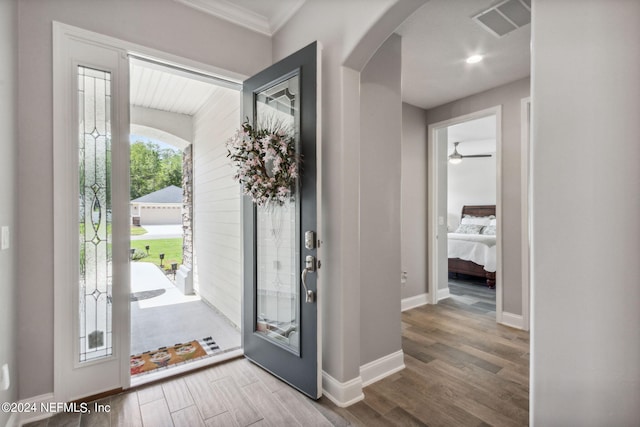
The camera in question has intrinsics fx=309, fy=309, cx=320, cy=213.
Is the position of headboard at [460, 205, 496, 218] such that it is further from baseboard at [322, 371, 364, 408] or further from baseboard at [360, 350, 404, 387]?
baseboard at [322, 371, 364, 408]

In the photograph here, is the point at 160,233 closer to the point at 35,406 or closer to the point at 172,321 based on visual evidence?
the point at 172,321

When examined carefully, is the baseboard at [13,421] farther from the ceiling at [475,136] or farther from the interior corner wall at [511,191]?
the ceiling at [475,136]

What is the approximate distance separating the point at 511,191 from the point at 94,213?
396 centimetres

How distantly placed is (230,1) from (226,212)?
7.22 ft

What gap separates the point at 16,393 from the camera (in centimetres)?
176

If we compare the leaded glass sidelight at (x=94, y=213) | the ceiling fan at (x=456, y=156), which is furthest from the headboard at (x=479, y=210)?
the leaded glass sidelight at (x=94, y=213)

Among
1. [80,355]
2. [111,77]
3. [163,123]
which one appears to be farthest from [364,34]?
[163,123]

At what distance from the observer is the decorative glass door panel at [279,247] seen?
7.10 ft

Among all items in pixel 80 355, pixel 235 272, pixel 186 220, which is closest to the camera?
pixel 80 355

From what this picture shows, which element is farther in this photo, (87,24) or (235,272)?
(235,272)

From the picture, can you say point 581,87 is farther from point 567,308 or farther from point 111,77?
point 111,77

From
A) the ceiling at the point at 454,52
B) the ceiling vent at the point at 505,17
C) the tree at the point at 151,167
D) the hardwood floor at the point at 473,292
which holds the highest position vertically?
the ceiling at the point at 454,52

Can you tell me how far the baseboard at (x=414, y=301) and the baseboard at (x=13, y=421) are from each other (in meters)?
3.53

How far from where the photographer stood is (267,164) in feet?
7.52
